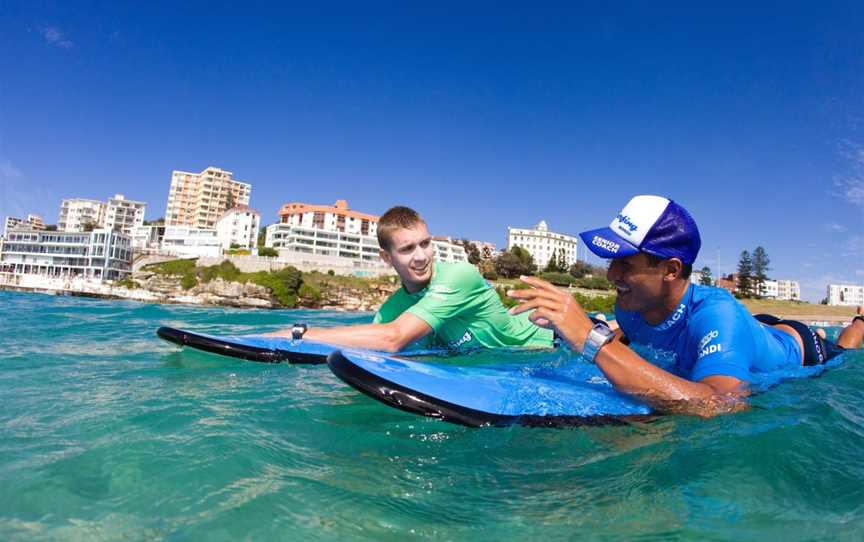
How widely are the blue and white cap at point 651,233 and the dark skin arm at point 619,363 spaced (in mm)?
550

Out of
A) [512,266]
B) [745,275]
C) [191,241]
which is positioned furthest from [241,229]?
[745,275]

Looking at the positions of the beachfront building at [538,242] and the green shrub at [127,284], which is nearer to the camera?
the green shrub at [127,284]

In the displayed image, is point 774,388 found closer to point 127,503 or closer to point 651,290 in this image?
point 651,290

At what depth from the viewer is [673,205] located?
10.0 feet

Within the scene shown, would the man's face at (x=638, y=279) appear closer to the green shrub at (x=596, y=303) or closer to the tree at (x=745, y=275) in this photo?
the green shrub at (x=596, y=303)

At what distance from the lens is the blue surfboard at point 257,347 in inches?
205

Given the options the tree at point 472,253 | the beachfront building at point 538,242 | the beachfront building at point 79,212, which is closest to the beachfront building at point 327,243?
the tree at point 472,253

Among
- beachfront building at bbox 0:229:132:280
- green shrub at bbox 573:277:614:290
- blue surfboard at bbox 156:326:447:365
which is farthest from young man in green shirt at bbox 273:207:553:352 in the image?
green shrub at bbox 573:277:614:290

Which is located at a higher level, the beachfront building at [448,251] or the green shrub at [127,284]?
the beachfront building at [448,251]

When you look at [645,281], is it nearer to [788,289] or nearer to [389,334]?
[389,334]

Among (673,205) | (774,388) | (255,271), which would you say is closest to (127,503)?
(673,205)

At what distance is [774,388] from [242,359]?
4977 mm

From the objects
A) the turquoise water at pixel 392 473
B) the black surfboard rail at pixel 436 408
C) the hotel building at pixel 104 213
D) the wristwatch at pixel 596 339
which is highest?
the hotel building at pixel 104 213

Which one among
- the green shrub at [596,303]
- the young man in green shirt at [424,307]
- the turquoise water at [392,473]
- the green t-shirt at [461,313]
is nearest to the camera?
the turquoise water at [392,473]
